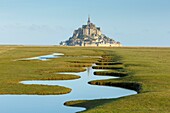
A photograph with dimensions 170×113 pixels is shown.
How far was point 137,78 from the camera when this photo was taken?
4588 cm

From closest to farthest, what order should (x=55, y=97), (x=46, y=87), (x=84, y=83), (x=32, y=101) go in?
(x=32, y=101), (x=55, y=97), (x=46, y=87), (x=84, y=83)

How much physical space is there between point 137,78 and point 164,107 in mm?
18951

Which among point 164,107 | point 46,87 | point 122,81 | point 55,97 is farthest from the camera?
point 122,81

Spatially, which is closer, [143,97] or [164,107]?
[164,107]

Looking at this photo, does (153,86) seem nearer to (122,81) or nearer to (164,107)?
(122,81)

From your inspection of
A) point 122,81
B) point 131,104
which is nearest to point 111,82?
point 122,81

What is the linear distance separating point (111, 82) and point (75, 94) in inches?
323

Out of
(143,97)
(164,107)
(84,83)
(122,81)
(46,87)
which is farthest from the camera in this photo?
(84,83)

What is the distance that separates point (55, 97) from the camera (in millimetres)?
36375

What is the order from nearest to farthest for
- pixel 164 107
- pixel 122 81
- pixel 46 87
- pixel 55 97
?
pixel 164 107, pixel 55 97, pixel 46 87, pixel 122 81

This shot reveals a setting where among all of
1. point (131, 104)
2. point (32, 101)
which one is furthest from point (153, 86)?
point (32, 101)

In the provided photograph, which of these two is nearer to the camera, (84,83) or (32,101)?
(32,101)

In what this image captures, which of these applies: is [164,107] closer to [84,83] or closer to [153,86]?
[153,86]

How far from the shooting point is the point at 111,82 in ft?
149
